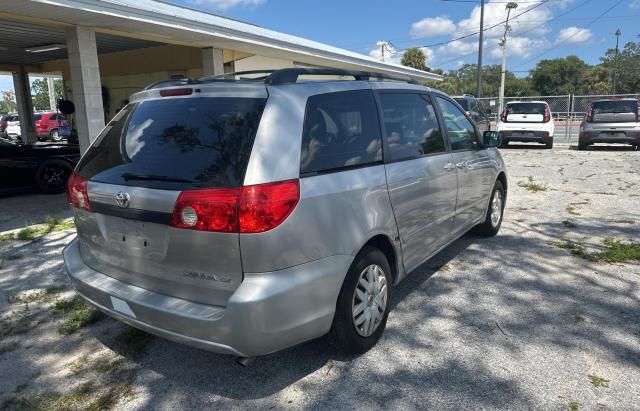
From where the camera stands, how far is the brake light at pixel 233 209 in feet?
7.82

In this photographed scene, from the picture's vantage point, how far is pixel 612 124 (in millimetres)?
14602

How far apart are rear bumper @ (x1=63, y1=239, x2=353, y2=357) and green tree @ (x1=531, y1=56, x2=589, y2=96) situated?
8037cm

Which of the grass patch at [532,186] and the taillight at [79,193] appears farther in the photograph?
the grass patch at [532,186]

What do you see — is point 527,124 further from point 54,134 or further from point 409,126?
point 54,134

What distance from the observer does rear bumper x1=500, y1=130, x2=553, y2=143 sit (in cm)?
1565

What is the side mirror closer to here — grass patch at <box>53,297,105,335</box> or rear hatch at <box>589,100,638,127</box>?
grass patch at <box>53,297,105,335</box>

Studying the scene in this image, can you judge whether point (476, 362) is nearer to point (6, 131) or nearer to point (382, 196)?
point (382, 196)

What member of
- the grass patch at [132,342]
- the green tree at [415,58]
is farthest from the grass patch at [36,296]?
the green tree at [415,58]

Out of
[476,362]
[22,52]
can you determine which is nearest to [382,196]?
[476,362]

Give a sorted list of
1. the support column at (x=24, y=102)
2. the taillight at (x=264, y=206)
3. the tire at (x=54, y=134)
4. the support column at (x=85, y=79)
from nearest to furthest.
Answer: the taillight at (x=264, y=206) → the support column at (x=85, y=79) → the support column at (x=24, y=102) → the tire at (x=54, y=134)

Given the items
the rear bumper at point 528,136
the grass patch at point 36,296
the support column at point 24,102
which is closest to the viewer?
the grass patch at point 36,296

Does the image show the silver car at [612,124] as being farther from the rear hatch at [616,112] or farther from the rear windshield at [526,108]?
the rear windshield at [526,108]

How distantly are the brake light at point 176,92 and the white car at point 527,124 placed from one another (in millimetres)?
14510

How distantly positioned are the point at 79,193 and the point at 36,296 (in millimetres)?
1876
